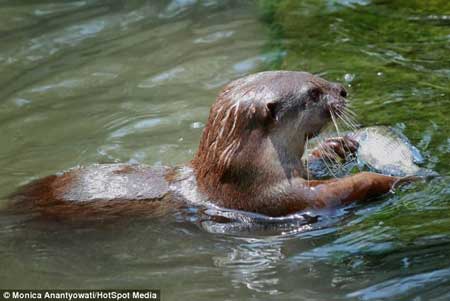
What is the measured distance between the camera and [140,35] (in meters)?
8.66

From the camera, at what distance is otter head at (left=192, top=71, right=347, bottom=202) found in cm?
531

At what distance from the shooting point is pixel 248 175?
17.5ft

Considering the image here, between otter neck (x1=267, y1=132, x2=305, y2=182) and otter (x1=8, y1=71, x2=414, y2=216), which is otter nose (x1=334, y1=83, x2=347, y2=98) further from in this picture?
otter neck (x1=267, y1=132, x2=305, y2=182)

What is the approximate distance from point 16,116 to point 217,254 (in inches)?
113

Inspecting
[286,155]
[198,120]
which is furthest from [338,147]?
[198,120]

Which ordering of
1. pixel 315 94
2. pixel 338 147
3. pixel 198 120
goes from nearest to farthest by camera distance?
1. pixel 315 94
2. pixel 338 147
3. pixel 198 120

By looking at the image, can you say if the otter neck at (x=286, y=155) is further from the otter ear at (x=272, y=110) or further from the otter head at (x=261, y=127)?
the otter ear at (x=272, y=110)

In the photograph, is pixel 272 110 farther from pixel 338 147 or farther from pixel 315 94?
pixel 338 147

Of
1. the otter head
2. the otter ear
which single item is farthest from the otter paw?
the otter ear

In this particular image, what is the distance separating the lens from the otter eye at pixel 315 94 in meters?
5.45

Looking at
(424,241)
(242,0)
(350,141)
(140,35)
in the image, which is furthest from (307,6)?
(424,241)

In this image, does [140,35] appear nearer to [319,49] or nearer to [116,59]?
[116,59]

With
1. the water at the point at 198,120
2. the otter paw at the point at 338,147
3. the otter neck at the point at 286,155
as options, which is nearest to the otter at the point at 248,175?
the otter neck at the point at 286,155

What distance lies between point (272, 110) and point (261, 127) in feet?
0.40
